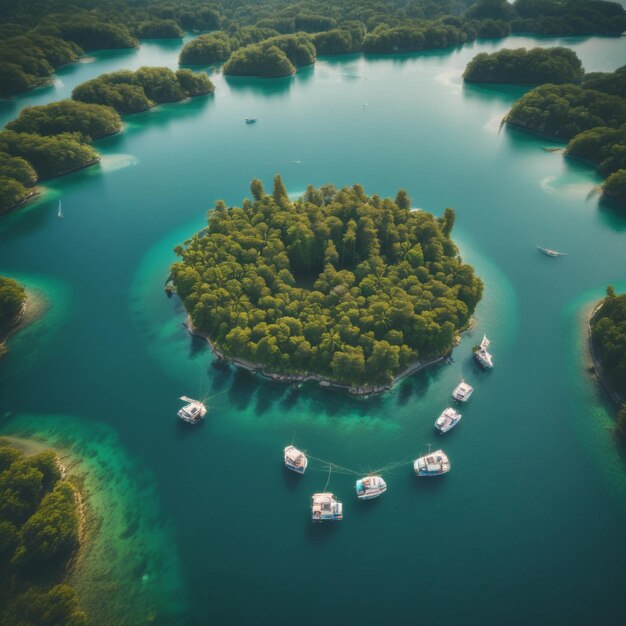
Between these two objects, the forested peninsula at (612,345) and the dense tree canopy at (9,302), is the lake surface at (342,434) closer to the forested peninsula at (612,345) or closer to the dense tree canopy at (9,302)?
the forested peninsula at (612,345)

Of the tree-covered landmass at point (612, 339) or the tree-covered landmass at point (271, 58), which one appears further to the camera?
the tree-covered landmass at point (271, 58)

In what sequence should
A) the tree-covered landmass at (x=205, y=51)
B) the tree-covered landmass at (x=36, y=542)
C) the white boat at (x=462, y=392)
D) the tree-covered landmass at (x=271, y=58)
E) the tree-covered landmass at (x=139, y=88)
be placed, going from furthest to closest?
the tree-covered landmass at (x=205, y=51), the tree-covered landmass at (x=271, y=58), the tree-covered landmass at (x=139, y=88), the white boat at (x=462, y=392), the tree-covered landmass at (x=36, y=542)

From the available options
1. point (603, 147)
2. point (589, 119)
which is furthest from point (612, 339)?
point (589, 119)

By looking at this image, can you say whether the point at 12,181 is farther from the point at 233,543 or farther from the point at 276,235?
the point at 233,543

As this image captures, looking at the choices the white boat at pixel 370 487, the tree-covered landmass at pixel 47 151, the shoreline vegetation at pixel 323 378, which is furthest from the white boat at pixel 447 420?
the tree-covered landmass at pixel 47 151

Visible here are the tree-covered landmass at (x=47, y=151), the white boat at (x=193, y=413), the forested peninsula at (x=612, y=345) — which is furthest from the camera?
the tree-covered landmass at (x=47, y=151)

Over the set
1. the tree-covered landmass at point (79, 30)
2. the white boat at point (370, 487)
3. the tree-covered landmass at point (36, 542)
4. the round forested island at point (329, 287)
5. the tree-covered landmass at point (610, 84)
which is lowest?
the white boat at point (370, 487)
